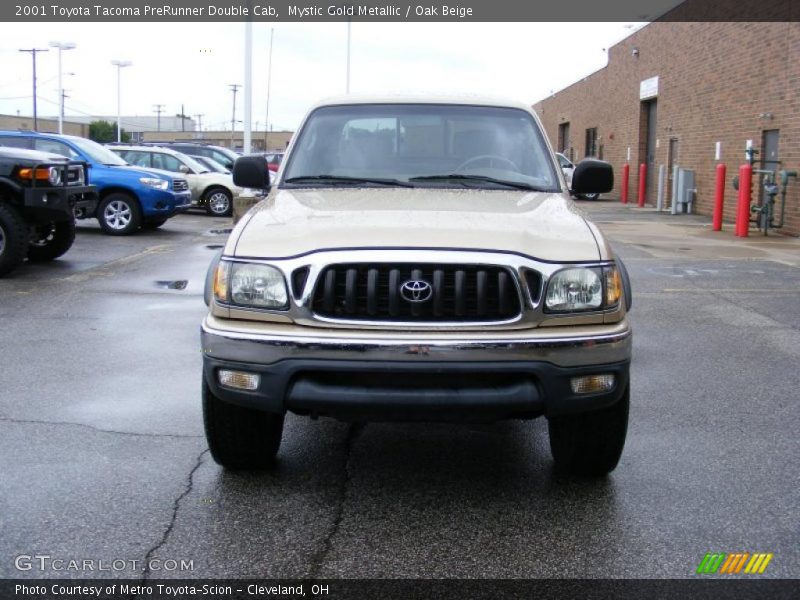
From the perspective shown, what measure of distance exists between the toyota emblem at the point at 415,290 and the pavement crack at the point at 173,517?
4.40ft

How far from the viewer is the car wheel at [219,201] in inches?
843

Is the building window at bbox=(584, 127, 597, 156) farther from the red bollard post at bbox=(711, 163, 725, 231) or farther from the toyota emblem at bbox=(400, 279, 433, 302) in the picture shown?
the toyota emblem at bbox=(400, 279, 433, 302)

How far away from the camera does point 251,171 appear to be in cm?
558

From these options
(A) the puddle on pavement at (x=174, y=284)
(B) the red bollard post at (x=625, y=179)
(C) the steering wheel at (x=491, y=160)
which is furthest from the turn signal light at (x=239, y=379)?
(B) the red bollard post at (x=625, y=179)

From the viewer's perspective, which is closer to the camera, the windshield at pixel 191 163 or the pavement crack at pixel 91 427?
the pavement crack at pixel 91 427

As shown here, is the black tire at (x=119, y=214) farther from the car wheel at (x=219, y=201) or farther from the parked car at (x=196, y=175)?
the car wheel at (x=219, y=201)

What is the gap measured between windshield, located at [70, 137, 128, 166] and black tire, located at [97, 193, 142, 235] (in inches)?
26.0

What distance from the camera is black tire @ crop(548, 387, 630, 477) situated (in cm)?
416

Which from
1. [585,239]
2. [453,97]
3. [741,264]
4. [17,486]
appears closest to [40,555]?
[17,486]

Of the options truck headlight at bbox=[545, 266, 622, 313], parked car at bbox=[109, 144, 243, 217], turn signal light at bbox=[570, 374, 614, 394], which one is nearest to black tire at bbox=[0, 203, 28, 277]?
truck headlight at bbox=[545, 266, 622, 313]

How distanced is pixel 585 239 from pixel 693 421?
1953 mm

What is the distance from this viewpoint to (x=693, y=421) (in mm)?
5457

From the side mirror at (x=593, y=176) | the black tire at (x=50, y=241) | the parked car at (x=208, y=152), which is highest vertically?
the parked car at (x=208, y=152)

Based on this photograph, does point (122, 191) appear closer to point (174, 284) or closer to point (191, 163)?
point (191, 163)
